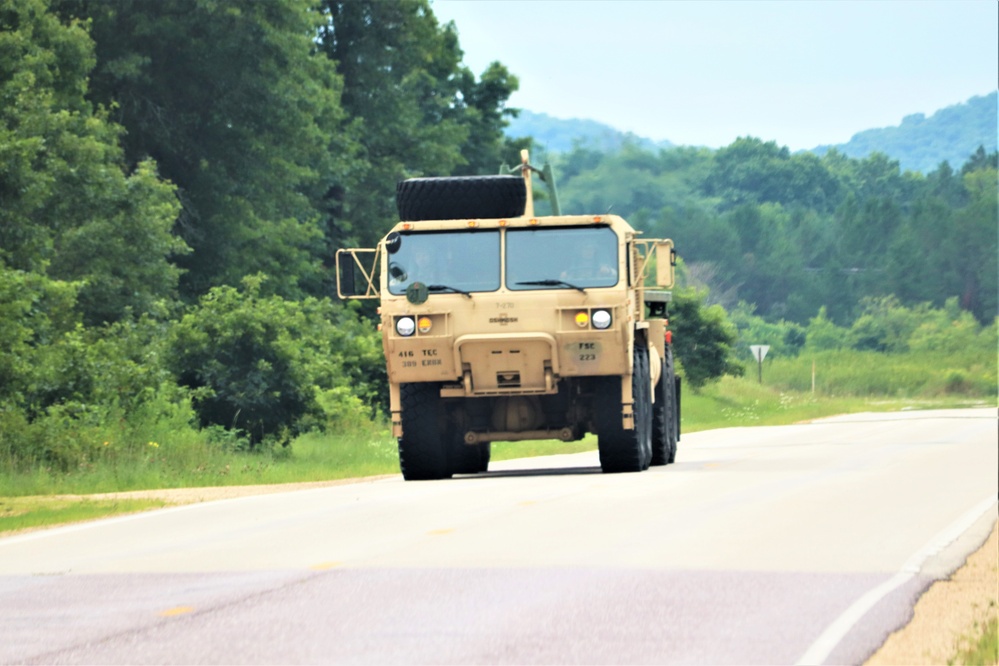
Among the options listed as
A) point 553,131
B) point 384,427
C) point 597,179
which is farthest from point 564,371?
point 553,131

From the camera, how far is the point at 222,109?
165ft

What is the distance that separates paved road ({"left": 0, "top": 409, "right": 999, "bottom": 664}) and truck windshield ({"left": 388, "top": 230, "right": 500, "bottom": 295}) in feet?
7.91

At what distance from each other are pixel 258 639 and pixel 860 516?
889 cm

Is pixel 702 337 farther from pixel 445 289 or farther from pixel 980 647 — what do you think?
pixel 980 647

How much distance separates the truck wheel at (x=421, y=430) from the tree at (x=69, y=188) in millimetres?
13447

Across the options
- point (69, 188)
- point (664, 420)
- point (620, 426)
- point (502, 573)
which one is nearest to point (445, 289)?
point (620, 426)

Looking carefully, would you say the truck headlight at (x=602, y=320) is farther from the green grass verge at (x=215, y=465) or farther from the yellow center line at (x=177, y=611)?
the yellow center line at (x=177, y=611)

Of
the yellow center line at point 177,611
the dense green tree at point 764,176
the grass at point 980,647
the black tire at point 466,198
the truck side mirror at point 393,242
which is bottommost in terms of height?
the grass at point 980,647

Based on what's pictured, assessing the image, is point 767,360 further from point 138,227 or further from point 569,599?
point 569,599

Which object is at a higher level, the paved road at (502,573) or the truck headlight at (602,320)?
the truck headlight at (602,320)

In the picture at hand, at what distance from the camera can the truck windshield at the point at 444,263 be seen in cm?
2183

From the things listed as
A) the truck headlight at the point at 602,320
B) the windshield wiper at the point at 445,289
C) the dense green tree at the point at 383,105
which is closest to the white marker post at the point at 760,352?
the dense green tree at the point at 383,105

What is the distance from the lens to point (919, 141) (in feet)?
216

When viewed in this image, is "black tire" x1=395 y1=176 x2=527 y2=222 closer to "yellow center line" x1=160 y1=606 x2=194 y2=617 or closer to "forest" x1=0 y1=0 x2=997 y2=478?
"forest" x1=0 y1=0 x2=997 y2=478
